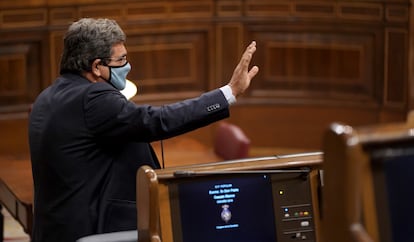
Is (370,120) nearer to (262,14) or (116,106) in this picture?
(262,14)

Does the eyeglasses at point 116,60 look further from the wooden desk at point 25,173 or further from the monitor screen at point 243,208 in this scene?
the wooden desk at point 25,173

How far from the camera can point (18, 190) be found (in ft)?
15.2

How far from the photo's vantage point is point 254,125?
758 cm

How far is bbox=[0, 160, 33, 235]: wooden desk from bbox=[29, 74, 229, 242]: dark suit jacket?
1.05 m

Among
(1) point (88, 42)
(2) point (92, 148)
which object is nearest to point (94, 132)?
(2) point (92, 148)

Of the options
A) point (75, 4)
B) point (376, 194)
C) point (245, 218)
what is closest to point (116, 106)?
point (245, 218)

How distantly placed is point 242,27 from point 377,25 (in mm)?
1075

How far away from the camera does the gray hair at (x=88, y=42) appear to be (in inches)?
131

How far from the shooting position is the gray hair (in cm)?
333

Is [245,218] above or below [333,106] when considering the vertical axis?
above

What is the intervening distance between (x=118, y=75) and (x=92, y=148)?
0.31 m

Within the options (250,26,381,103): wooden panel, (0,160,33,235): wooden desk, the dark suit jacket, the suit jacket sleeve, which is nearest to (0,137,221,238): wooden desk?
(0,160,33,235): wooden desk

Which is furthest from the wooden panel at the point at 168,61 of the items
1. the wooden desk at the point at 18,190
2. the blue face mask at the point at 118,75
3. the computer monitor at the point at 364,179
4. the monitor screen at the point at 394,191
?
the computer monitor at the point at 364,179

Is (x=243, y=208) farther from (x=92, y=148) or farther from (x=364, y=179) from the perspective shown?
(x=364, y=179)
